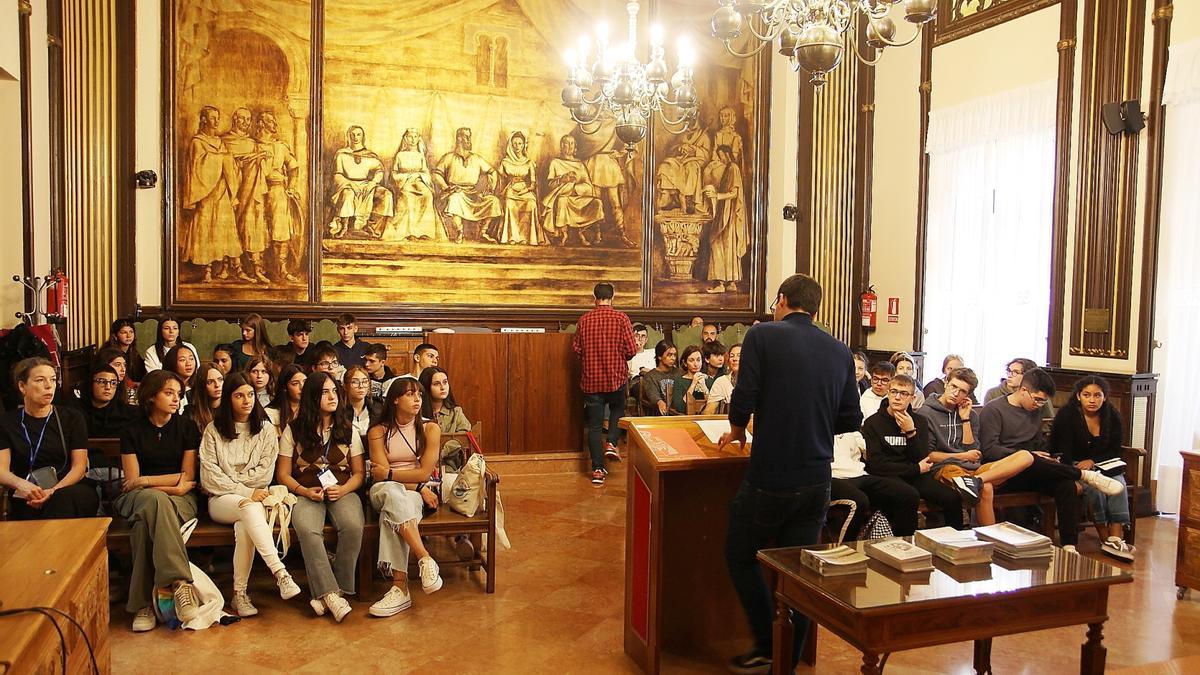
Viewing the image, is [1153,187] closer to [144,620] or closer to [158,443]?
[158,443]

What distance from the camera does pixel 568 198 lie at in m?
10.3

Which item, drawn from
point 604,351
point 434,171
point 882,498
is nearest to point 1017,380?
point 882,498

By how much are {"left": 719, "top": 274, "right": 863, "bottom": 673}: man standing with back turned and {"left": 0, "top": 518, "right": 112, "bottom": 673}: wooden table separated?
2344 mm

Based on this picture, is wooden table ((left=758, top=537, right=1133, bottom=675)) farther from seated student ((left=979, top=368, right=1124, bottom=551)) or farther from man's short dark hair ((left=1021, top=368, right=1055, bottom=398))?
man's short dark hair ((left=1021, top=368, right=1055, bottom=398))

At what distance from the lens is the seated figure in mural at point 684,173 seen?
1066 centimetres

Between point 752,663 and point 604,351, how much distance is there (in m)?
4.42

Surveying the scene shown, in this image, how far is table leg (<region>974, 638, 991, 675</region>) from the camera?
368cm

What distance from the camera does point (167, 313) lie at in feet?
29.5

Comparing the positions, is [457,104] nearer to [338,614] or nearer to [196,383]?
[196,383]

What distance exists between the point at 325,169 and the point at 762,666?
24.5 ft

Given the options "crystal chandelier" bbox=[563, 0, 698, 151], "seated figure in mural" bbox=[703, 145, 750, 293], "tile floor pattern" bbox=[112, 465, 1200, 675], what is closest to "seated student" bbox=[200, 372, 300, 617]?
"tile floor pattern" bbox=[112, 465, 1200, 675]

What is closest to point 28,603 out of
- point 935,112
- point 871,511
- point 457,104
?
point 871,511

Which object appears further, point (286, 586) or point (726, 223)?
point (726, 223)

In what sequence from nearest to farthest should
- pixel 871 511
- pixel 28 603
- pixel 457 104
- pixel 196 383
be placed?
pixel 28 603, pixel 196 383, pixel 871 511, pixel 457 104
